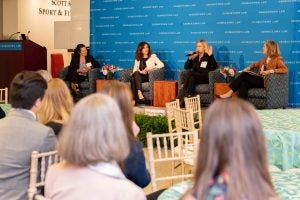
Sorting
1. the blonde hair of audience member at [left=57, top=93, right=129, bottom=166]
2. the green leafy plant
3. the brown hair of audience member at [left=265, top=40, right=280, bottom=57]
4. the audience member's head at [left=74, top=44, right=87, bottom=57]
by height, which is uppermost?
the brown hair of audience member at [left=265, top=40, right=280, bottom=57]

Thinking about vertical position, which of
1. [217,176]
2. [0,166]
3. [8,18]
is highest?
[8,18]

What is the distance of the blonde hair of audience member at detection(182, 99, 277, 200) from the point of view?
1.40 m

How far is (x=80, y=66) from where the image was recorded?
10.1 m

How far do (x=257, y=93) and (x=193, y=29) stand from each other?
2.06 metres

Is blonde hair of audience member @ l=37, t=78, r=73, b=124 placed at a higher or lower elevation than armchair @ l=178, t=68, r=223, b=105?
higher

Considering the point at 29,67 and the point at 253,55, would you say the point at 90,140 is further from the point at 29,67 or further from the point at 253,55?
the point at 29,67

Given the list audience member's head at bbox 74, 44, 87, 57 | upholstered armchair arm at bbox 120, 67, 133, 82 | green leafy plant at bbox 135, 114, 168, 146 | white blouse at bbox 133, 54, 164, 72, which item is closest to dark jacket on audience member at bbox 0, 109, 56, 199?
green leafy plant at bbox 135, 114, 168, 146

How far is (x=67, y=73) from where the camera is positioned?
10195 millimetres

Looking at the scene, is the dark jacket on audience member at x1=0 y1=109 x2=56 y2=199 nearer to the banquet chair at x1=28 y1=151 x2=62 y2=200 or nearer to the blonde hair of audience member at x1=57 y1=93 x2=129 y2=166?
the banquet chair at x1=28 y1=151 x2=62 y2=200

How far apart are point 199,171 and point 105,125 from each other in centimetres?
40

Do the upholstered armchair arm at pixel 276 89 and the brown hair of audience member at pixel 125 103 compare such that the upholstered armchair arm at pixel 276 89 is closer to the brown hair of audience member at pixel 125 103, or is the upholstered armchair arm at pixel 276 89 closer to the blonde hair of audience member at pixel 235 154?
the brown hair of audience member at pixel 125 103

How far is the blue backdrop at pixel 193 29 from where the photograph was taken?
8.49 meters

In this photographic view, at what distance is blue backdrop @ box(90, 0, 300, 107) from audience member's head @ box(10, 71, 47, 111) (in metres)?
6.51

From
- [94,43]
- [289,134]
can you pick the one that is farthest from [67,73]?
[289,134]
